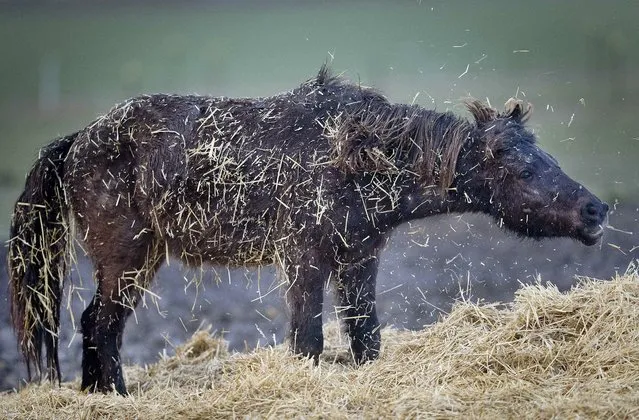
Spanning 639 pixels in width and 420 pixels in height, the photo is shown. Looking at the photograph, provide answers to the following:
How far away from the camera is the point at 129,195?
611cm

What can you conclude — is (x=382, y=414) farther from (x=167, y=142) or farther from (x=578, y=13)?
(x=578, y=13)

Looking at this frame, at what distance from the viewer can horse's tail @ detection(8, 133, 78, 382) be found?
6.16 metres

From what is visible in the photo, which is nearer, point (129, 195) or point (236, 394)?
point (236, 394)

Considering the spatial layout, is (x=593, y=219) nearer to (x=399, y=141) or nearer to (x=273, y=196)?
(x=399, y=141)

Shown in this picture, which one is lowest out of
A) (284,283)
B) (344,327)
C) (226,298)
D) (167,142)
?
(226,298)

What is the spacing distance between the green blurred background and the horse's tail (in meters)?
2.75

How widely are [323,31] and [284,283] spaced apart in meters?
4.33

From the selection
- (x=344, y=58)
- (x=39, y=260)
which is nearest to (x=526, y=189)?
(x=39, y=260)

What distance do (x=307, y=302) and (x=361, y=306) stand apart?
0.48 m

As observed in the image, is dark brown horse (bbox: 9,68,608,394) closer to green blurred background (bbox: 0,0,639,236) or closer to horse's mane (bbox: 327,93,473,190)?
horse's mane (bbox: 327,93,473,190)

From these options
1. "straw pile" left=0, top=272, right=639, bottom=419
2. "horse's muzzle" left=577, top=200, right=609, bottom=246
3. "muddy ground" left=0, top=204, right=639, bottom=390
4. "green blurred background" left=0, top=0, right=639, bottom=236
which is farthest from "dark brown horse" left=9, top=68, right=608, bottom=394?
"muddy ground" left=0, top=204, right=639, bottom=390

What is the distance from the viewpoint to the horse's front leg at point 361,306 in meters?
5.93

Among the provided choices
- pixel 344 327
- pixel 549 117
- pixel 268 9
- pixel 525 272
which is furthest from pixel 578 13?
pixel 344 327

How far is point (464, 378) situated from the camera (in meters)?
4.82
